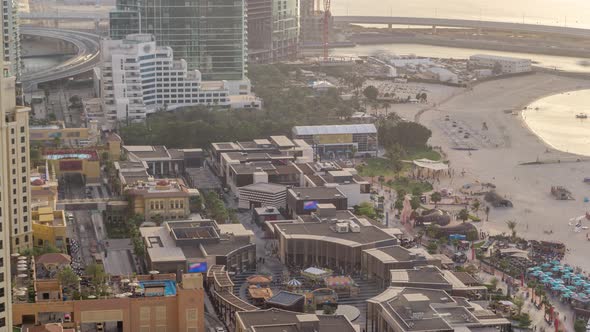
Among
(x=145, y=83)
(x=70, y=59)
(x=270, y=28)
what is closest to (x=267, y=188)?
(x=145, y=83)

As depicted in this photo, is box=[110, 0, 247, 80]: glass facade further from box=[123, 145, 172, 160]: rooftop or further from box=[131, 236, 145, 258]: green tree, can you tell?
box=[131, 236, 145, 258]: green tree

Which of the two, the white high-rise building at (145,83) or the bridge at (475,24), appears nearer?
the white high-rise building at (145,83)

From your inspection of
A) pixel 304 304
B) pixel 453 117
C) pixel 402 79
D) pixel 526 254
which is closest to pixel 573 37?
pixel 402 79

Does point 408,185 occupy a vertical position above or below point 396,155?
below

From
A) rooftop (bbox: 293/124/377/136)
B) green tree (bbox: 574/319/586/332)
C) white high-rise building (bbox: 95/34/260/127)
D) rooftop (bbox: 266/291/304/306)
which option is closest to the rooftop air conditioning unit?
rooftop (bbox: 266/291/304/306)

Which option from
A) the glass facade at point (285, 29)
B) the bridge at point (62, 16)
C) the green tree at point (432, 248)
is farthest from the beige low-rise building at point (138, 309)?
the bridge at point (62, 16)

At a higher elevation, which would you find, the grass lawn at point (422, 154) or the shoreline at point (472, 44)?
the shoreline at point (472, 44)

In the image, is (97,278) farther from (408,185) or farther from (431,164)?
(431,164)

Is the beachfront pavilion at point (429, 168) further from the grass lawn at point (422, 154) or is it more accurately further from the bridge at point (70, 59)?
the bridge at point (70, 59)
